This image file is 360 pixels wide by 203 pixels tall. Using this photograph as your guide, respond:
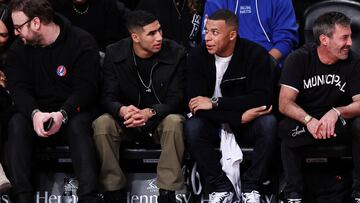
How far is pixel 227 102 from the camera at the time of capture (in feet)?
19.9

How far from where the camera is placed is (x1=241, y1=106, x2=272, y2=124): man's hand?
6008 mm

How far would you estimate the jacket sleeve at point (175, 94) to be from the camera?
20.2 ft

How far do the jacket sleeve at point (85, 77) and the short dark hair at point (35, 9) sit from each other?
33 centimetres

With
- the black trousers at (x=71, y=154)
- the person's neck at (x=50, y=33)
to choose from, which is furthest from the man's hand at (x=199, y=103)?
the person's neck at (x=50, y=33)

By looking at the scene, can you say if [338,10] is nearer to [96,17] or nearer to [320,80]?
[320,80]

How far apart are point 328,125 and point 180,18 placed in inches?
75.9

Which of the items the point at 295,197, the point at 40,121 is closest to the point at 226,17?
the point at 295,197

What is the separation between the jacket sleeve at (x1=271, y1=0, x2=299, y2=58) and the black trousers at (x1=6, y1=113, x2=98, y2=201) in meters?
1.79

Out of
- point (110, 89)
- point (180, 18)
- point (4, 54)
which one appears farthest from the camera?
point (180, 18)

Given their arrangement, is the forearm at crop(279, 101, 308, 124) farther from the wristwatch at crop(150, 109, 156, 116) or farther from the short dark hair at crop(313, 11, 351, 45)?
the wristwatch at crop(150, 109, 156, 116)

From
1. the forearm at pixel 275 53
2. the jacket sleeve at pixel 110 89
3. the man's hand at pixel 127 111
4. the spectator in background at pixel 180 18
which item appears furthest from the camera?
the spectator in background at pixel 180 18

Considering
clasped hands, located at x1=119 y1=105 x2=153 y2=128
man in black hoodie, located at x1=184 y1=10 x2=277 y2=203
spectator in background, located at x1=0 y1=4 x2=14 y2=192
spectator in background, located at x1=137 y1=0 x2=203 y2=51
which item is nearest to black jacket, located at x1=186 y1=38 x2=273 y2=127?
man in black hoodie, located at x1=184 y1=10 x2=277 y2=203

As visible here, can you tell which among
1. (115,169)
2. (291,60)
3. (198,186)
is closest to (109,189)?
(115,169)

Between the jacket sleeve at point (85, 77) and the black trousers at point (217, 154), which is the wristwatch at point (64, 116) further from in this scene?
the black trousers at point (217, 154)
